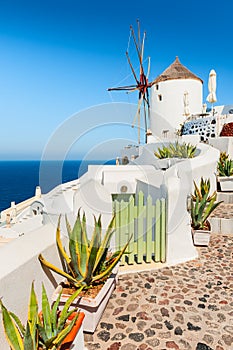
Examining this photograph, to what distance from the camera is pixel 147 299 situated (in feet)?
12.2

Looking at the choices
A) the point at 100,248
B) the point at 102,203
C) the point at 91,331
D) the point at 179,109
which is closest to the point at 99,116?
the point at 102,203

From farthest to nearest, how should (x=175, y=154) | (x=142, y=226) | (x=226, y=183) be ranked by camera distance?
1. (x=175, y=154)
2. (x=226, y=183)
3. (x=142, y=226)

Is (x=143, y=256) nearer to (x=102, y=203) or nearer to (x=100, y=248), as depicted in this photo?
(x=102, y=203)

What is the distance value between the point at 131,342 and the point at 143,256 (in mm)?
2141

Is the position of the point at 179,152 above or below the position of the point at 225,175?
above

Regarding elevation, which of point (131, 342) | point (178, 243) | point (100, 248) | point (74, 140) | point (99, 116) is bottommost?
point (131, 342)

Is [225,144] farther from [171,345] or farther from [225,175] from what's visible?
[171,345]

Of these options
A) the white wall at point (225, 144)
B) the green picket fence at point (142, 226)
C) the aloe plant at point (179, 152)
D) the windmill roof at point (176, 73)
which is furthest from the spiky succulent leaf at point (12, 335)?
the windmill roof at point (176, 73)

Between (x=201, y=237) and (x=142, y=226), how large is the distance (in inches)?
68.1

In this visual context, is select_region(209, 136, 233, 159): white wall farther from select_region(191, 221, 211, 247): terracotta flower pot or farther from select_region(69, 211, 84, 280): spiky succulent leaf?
select_region(69, 211, 84, 280): spiky succulent leaf

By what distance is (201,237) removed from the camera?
5.69 m

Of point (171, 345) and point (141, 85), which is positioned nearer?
point (171, 345)

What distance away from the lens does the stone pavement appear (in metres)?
2.92

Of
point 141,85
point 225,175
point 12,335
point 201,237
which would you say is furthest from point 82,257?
point 141,85
